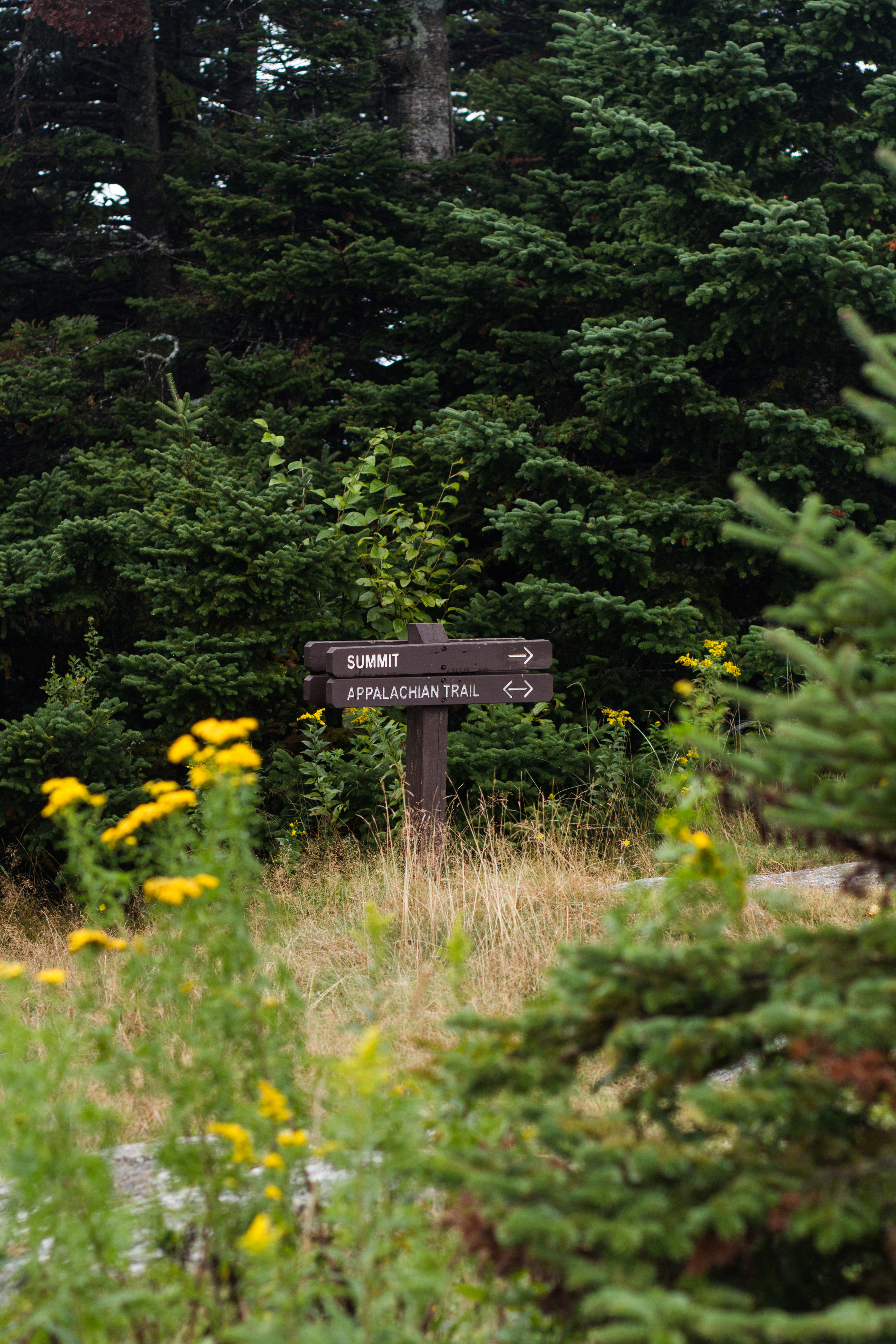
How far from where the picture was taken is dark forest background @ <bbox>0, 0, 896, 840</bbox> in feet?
21.5

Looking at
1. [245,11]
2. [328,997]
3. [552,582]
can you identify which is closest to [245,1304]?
[328,997]

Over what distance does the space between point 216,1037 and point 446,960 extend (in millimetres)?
2047

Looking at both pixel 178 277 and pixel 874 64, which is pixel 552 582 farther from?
pixel 178 277

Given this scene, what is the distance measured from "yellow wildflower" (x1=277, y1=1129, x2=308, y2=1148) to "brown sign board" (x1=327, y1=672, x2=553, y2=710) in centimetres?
299

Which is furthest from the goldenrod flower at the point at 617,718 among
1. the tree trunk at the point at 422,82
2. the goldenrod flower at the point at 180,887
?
the tree trunk at the point at 422,82

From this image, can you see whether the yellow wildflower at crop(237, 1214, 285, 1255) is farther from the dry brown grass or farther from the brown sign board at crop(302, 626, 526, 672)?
the brown sign board at crop(302, 626, 526, 672)

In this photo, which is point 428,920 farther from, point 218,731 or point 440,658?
point 218,731

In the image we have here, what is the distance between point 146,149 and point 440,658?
26.7 feet

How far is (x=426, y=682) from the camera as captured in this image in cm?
514

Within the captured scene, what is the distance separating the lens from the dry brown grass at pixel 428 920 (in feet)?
11.5

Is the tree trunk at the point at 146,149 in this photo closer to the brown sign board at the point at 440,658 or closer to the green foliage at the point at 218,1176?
the brown sign board at the point at 440,658

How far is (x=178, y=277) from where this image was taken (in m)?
10.9

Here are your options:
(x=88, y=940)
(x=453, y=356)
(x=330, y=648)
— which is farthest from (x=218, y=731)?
(x=453, y=356)

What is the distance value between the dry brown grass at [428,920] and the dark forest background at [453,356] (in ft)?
3.22
